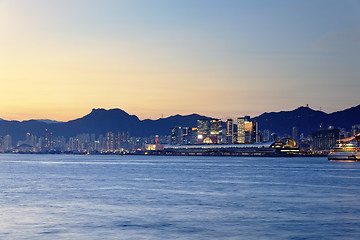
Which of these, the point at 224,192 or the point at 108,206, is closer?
the point at 108,206

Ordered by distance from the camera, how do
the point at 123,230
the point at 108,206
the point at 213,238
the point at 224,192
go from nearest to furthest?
1. the point at 213,238
2. the point at 123,230
3. the point at 108,206
4. the point at 224,192

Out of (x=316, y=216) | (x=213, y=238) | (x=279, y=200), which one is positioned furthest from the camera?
(x=279, y=200)

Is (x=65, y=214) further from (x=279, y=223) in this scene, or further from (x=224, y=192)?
(x=224, y=192)

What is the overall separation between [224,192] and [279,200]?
33.5ft

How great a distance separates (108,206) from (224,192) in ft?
61.8

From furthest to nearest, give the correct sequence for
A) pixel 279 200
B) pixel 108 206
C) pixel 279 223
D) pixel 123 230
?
pixel 279 200
pixel 108 206
pixel 279 223
pixel 123 230

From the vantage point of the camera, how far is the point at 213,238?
31047 mm

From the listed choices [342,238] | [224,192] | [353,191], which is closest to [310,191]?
[353,191]

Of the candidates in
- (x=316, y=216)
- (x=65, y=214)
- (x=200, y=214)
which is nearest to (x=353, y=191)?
(x=316, y=216)

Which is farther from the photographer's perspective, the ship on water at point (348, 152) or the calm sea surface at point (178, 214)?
the ship on water at point (348, 152)

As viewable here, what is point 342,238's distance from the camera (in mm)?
31516

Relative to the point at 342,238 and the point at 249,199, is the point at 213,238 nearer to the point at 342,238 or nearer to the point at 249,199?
the point at 342,238

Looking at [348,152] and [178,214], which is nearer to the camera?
[178,214]

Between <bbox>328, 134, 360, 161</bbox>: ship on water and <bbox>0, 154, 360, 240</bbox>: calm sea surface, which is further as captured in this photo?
<bbox>328, 134, 360, 161</bbox>: ship on water
